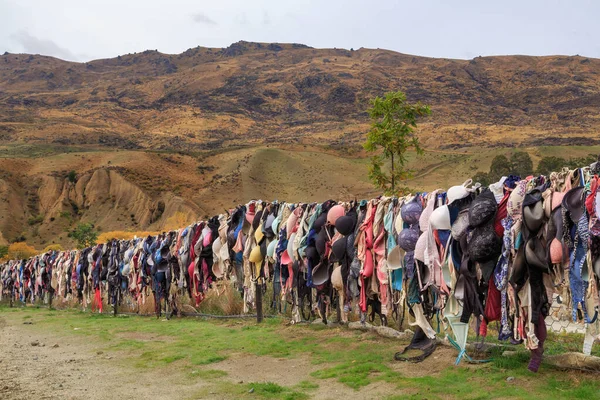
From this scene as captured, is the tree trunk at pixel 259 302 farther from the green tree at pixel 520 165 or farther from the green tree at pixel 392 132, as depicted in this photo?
the green tree at pixel 520 165

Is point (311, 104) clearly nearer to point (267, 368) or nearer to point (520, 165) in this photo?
point (520, 165)

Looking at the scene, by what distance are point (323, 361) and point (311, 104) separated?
132445mm

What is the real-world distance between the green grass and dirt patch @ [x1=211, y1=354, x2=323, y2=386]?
71 mm

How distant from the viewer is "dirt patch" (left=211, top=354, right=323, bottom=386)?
22.9ft

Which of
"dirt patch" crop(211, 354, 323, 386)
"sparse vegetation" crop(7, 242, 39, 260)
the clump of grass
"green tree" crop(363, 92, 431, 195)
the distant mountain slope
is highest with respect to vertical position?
the distant mountain slope

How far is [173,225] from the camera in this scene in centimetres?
5966

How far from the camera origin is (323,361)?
760 cm

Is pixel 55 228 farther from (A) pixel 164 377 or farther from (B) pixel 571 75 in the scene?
(B) pixel 571 75

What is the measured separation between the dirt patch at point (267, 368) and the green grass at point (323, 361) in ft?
0.23

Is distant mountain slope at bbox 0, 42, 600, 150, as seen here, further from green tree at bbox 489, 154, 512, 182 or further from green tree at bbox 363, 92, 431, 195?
green tree at bbox 363, 92, 431, 195

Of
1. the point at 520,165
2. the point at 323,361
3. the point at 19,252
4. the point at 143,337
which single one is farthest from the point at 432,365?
the point at 19,252

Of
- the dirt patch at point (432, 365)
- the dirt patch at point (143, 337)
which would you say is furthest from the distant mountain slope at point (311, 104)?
the dirt patch at point (432, 365)

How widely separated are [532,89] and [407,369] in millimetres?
148338

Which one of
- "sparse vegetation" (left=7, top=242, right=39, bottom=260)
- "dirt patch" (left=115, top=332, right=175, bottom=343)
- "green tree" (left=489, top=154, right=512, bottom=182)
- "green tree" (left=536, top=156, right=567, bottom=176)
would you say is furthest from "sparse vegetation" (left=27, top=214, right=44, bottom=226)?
"dirt patch" (left=115, top=332, right=175, bottom=343)
